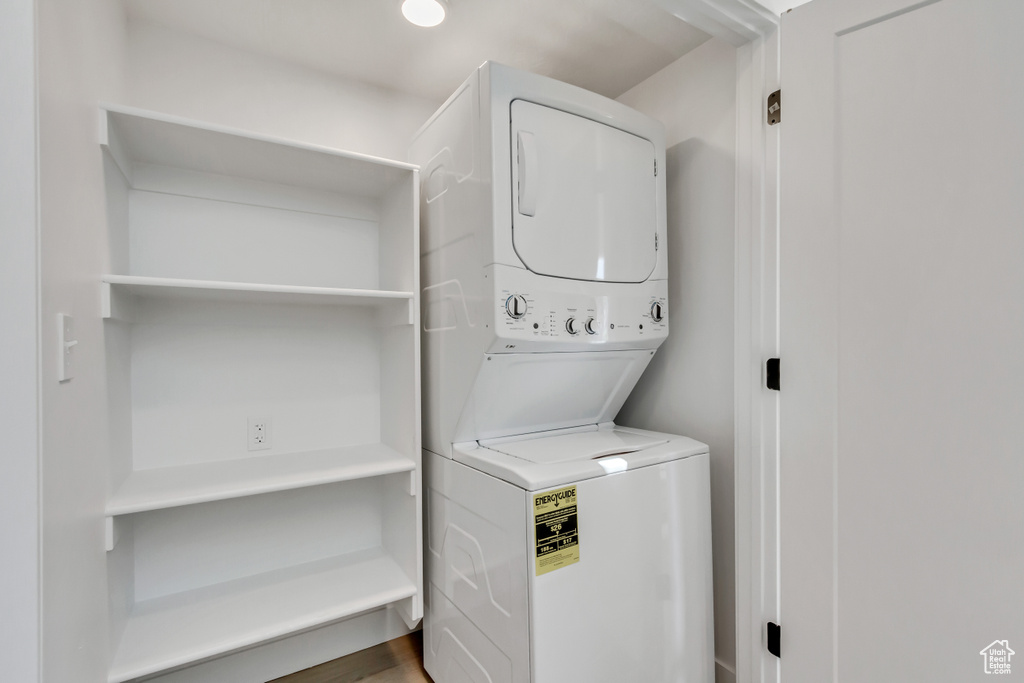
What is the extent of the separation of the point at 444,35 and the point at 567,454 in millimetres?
1468

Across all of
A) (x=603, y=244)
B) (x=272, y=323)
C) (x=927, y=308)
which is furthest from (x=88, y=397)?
(x=927, y=308)

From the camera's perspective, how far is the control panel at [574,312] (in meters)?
1.30

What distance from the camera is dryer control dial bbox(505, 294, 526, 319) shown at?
1294 millimetres

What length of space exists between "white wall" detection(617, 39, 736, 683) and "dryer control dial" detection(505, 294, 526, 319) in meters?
0.77

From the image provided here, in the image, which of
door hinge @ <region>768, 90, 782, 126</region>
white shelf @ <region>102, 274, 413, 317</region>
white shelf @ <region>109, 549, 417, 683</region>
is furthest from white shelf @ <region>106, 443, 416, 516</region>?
door hinge @ <region>768, 90, 782, 126</region>

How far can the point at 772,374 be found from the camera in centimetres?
140

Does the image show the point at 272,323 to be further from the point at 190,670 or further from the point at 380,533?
the point at 190,670

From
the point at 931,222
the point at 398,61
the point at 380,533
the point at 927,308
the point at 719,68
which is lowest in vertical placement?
the point at 380,533

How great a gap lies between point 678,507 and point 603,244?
0.84m

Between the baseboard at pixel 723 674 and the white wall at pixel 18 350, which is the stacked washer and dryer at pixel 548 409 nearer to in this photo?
the baseboard at pixel 723 674

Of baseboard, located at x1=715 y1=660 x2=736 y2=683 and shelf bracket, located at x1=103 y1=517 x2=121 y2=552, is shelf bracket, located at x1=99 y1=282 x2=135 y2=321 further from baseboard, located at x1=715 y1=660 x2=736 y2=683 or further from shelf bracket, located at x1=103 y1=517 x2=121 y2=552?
baseboard, located at x1=715 y1=660 x2=736 y2=683

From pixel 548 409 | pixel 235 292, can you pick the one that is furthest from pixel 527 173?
pixel 235 292

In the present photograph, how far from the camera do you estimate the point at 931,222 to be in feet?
3.59

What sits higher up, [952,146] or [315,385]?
[952,146]
